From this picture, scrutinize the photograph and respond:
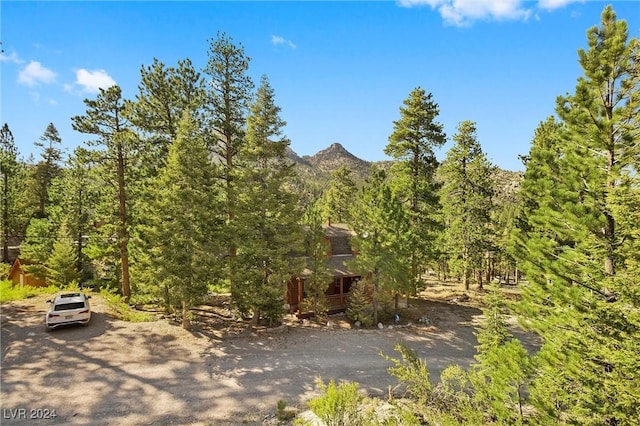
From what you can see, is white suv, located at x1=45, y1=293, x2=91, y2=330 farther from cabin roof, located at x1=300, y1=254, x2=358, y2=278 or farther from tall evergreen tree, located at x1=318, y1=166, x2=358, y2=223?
tall evergreen tree, located at x1=318, y1=166, x2=358, y2=223

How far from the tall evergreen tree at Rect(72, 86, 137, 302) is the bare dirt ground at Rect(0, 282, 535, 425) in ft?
15.7

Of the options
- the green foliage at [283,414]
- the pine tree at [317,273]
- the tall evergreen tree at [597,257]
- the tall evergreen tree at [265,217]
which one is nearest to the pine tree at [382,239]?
the pine tree at [317,273]

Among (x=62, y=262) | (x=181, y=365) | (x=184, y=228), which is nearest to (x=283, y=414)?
(x=181, y=365)

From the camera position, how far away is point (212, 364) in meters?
13.8

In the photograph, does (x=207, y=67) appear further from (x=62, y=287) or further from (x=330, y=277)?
(x=62, y=287)

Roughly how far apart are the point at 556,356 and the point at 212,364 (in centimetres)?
1242

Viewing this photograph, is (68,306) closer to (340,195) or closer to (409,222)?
(409,222)

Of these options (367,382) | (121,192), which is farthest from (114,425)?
(121,192)

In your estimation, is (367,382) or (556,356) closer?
(556,356)

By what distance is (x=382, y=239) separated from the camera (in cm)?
1942

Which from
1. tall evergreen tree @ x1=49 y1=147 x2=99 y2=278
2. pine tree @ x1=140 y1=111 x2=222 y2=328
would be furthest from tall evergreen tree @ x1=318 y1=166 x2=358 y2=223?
pine tree @ x1=140 y1=111 x2=222 y2=328

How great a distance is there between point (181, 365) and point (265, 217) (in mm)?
8333

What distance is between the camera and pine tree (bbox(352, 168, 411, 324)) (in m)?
19.2

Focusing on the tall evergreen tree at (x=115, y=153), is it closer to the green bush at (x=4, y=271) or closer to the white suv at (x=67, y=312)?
the white suv at (x=67, y=312)
